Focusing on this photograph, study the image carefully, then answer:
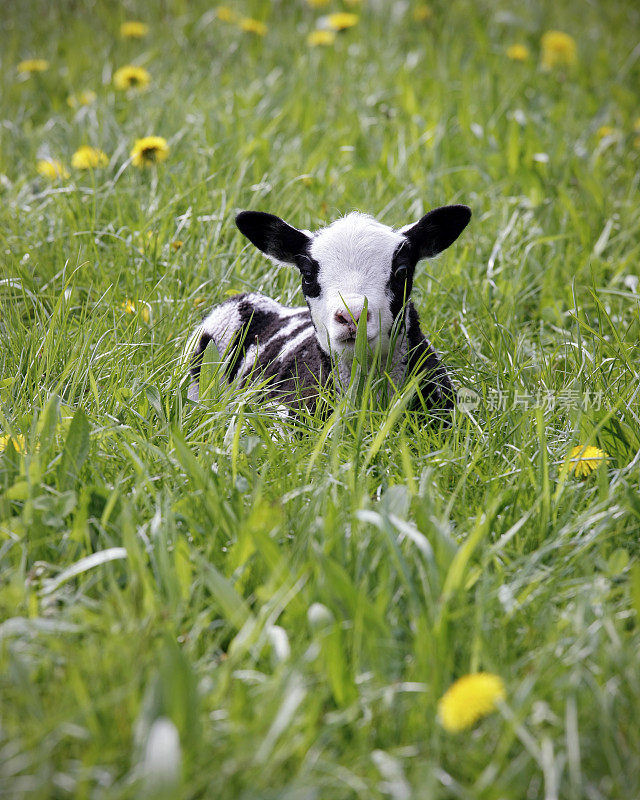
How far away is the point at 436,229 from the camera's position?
3314 mm

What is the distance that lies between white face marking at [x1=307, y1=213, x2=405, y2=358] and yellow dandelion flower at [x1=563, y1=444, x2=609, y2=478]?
2.48 ft

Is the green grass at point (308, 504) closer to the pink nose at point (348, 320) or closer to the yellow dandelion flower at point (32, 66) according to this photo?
the pink nose at point (348, 320)

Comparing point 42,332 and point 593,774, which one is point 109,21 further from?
point 593,774

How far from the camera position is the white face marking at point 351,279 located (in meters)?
2.90

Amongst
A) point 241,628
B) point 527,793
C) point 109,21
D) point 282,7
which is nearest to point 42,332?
point 241,628

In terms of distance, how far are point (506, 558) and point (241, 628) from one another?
29.2 inches

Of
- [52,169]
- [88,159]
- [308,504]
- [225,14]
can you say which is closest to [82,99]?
[52,169]

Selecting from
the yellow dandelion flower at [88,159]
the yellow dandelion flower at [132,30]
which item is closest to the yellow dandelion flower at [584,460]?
the yellow dandelion flower at [88,159]

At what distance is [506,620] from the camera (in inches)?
77.3

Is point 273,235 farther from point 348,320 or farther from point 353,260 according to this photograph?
point 348,320

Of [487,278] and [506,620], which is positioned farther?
[487,278]

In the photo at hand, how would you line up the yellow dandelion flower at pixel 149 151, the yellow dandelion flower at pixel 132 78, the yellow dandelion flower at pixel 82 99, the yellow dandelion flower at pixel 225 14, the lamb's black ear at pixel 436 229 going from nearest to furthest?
the lamb's black ear at pixel 436 229, the yellow dandelion flower at pixel 149 151, the yellow dandelion flower at pixel 132 78, the yellow dandelion flower at pixel 82 99, the yellow dandelion flower at pixel 225 14

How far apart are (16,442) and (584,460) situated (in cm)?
173

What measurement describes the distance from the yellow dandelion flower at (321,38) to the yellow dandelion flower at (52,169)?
9.04 feet
